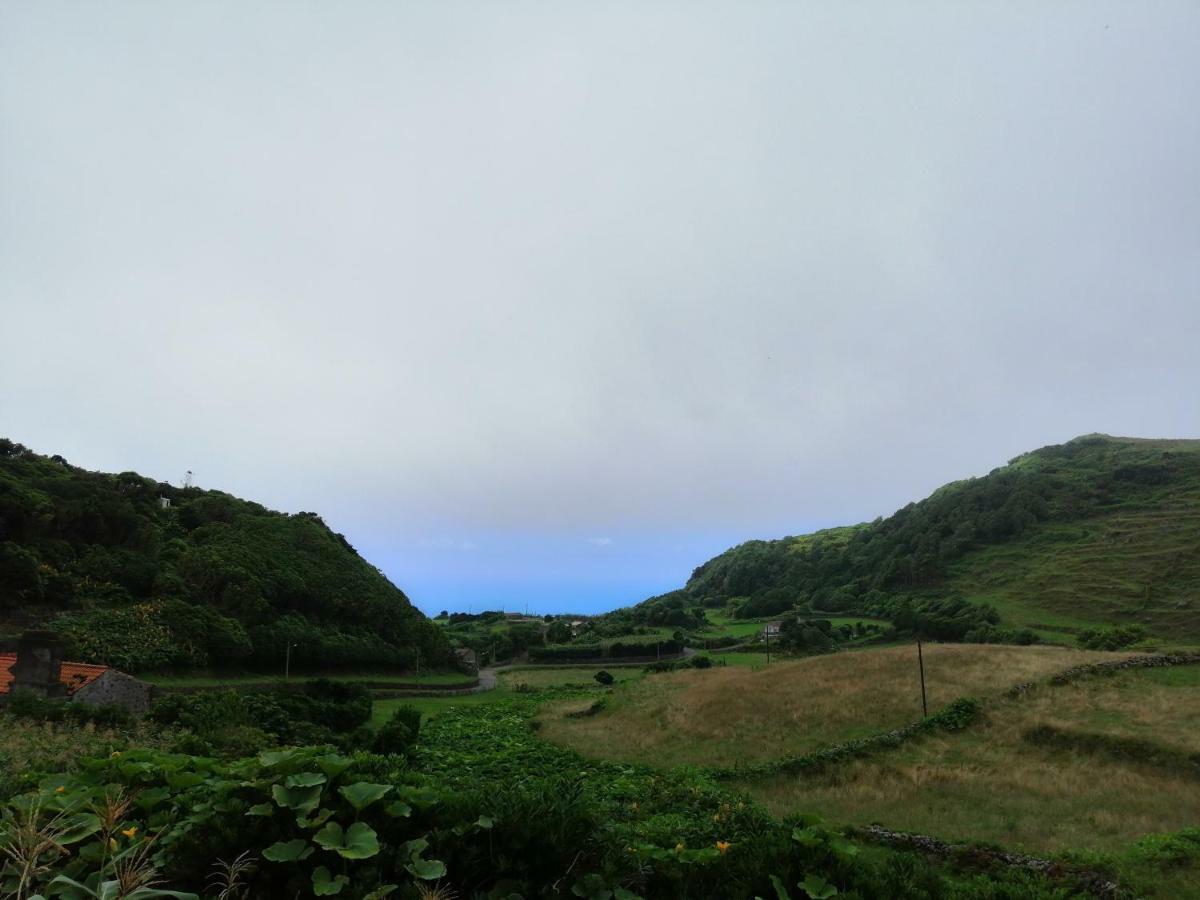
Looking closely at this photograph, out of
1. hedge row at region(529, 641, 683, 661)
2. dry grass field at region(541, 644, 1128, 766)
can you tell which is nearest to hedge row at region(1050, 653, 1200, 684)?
dry grass field at region(541, 644, 1128, 766)

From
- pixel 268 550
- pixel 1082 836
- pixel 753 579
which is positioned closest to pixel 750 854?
pixel 1082 836

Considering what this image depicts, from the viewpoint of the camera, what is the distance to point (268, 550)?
45719 mm

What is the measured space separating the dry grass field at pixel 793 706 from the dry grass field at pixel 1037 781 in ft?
6.79

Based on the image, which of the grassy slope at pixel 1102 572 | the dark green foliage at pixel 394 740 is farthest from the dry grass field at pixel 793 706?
the grassy slope at pixel 1102 572

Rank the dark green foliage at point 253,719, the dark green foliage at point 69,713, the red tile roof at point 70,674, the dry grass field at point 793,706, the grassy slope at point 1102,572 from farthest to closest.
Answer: the grassy slope at point 1102,572
the dry grass field at point 793,706
the red tile roof at point 70,674
the dark green foliage at point 69,713
the dark green foliage at point 253,719

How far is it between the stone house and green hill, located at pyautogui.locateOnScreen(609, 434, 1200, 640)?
5304cm

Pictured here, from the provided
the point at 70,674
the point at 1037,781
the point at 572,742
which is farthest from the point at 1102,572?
the point at 70,674

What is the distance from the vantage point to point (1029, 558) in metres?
72.9

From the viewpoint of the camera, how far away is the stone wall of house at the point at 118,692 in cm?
1947

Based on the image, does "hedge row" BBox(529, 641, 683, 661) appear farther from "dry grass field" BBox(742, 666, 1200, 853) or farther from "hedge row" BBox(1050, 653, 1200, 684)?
"dry grass field" BBox(742, 666, 1200, 853)

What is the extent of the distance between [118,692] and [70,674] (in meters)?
2.42

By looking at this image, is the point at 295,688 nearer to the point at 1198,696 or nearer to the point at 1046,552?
the point at 1198,696

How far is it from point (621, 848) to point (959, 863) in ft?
31.2

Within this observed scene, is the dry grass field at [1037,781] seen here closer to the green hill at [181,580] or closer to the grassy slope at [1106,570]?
the green hill at [181,580]
